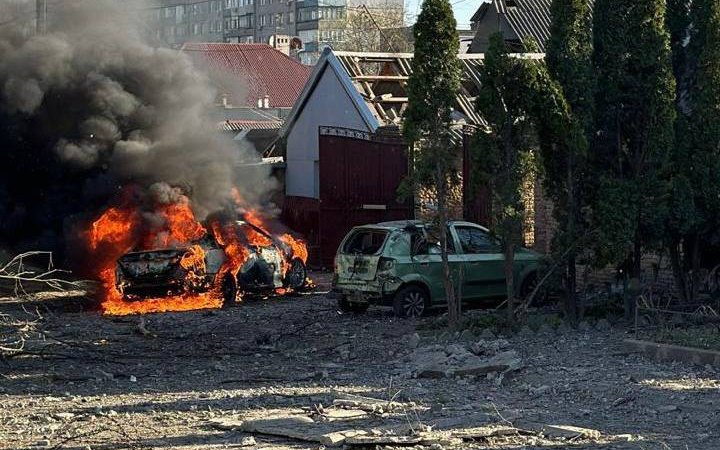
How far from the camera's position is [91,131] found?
1033 inches

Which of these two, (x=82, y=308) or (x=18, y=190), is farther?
(x=18, y=190)

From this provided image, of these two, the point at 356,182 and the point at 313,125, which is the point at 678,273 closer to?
the point at 356,182

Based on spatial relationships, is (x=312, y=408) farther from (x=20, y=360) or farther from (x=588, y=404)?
(x=20, y=360)

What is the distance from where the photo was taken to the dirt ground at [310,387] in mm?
9867

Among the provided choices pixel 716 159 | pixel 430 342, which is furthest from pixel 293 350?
pixel 716 159

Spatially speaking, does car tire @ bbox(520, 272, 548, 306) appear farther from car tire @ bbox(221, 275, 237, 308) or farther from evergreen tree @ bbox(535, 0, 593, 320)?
car tire @ bbox(221, 275, 237, 308)

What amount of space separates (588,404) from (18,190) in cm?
1922

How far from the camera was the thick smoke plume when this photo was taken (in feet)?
84.3

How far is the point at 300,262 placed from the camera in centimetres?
2266

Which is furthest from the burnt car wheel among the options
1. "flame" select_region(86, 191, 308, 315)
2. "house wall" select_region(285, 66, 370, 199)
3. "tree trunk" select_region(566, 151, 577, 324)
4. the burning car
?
"house wall" select_region(285, 66, 370, 199)

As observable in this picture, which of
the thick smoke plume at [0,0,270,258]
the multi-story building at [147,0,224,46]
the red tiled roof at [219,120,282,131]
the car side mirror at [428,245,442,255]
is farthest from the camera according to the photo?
the red tiled roof at [219,120,282,131]

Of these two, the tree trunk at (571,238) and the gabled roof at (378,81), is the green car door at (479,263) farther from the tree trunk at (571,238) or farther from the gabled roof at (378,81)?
the gabled roof at (378,81)

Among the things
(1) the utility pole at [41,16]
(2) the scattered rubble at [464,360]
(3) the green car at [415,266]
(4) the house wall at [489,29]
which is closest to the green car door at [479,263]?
(3) the green car at [415,266]

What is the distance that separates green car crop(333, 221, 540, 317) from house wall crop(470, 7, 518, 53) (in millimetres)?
22506
